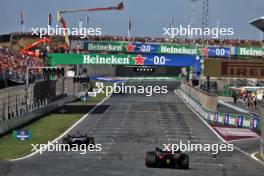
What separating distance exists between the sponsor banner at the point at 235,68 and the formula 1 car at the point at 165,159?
942 centimetres

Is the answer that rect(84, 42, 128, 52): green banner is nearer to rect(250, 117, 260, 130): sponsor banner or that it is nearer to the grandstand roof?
rect(250, 117, 260, 130): sponsor banner

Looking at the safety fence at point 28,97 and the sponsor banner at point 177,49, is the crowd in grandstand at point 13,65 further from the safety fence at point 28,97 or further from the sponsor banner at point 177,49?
the sponsor banner at point 177,49

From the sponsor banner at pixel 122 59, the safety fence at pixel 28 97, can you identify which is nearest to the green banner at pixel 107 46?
the safety fence at pixel 28 97

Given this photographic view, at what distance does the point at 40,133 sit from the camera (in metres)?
58.1

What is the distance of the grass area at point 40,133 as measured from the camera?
1812 inches

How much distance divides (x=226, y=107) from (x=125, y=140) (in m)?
41.4

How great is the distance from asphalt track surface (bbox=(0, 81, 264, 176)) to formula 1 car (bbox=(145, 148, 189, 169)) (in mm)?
557

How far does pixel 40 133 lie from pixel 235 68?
776 inches

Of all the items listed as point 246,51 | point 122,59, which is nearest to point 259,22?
point 122,59

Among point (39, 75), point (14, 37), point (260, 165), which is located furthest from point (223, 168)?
point (14, 37)

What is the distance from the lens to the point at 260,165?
42.7 metres

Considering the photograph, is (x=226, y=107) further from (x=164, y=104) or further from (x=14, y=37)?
(x=14, y=37)

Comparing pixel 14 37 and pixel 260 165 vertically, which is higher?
pixel 14 37

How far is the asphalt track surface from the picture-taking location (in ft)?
121
